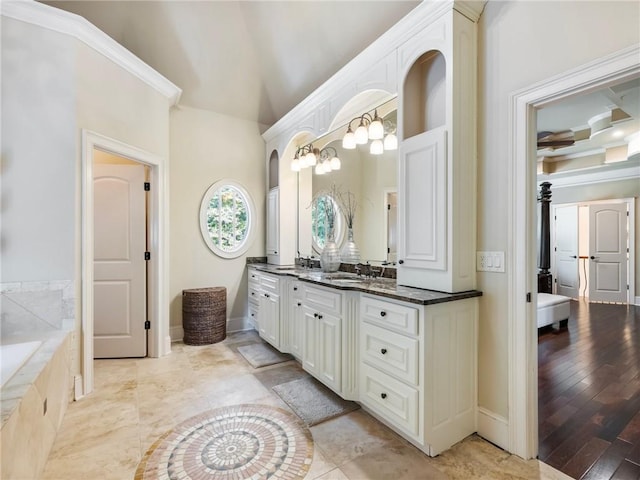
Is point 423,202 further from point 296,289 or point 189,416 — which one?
point 189,416

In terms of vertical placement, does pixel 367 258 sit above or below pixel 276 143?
below

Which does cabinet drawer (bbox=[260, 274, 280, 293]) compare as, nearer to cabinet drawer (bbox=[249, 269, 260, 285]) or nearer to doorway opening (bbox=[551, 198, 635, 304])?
cabinet drawer (bbox=[249, 269, 260, 285])

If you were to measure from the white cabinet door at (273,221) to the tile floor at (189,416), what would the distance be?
5.64 feet

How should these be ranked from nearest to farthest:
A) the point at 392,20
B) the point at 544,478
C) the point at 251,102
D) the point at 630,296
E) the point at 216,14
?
1. the point at 544,478
2. the point at 392,20
3. the point at 216,14
4. the point at 251,102
5. the point at 630,296

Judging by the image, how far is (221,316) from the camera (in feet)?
13.0

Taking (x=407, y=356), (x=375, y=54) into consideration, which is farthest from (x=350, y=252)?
(x=375, y=54)

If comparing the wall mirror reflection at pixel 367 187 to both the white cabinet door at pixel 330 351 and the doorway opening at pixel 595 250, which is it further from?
the doorway opening at pixel 595 250

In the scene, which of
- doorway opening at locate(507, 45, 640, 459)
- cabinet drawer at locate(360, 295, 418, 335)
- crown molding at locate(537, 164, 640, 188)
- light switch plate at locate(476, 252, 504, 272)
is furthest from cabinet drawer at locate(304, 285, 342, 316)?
crown molding at locate(537, 164, 640, 188)

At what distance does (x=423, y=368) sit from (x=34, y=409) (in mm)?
2080

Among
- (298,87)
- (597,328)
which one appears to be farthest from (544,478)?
(298,87)

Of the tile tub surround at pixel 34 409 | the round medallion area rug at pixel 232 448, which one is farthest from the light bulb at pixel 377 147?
the tile tub surround at pixel 34 409

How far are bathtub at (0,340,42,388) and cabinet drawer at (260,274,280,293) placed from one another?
197 centimetres

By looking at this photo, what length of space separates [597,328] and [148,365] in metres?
5.76

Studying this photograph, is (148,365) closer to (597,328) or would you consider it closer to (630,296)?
(597,328)
